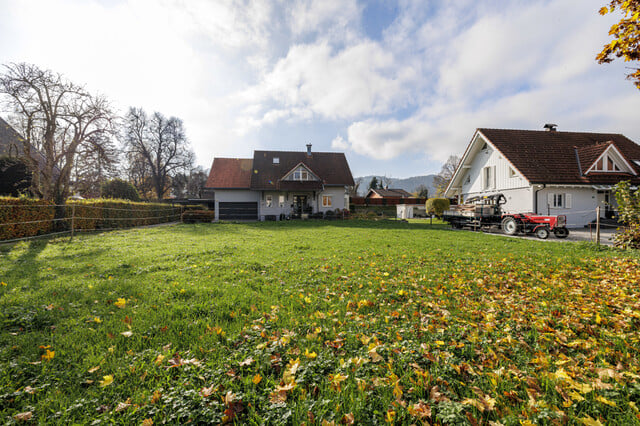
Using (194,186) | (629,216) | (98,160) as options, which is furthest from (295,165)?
(194,186)

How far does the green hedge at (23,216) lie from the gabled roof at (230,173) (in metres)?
15.9

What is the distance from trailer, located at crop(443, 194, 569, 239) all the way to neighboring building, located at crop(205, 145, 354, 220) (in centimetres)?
1281

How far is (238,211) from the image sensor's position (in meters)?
28.1

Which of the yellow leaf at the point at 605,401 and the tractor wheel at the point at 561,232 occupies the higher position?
the tractor wheel at the point at 561,232

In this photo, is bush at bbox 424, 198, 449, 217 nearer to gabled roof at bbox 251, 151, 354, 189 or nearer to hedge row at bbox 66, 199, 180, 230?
gabled roof at bbox 251, 151, 354, 189

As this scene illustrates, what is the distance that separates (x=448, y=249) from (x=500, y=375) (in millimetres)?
6896

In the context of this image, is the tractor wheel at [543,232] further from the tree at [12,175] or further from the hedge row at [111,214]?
the tree at [12,175]

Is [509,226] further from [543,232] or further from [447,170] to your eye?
[447,170]

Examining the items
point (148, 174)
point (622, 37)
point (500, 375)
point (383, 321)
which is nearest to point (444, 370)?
point (500, 375)

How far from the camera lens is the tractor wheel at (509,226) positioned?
45.0ft

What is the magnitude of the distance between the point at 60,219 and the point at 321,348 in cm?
1509

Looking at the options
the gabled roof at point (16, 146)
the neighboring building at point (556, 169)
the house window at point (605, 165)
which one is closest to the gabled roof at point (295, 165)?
the neighboring building at point (556, 169)

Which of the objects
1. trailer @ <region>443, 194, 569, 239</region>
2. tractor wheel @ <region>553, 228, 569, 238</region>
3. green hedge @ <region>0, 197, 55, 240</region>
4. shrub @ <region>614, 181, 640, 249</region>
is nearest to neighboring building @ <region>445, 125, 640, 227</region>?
trailer @ <region>443, 194, 569, 239</region>

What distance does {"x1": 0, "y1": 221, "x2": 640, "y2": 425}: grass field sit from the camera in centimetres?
185
